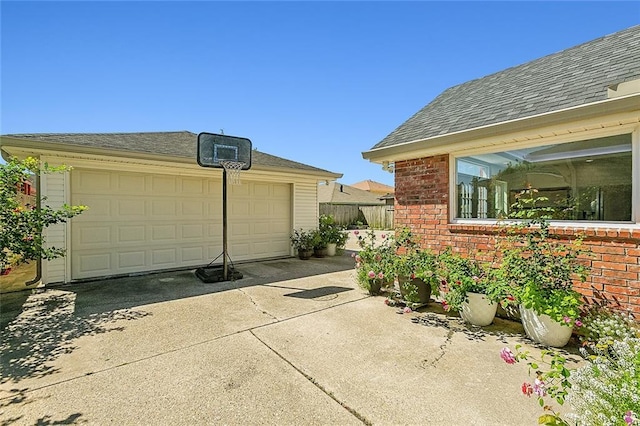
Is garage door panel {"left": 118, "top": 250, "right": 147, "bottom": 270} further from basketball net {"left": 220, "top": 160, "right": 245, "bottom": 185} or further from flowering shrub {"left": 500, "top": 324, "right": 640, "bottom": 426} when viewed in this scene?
flowering shrub {"left": 500, "top": 324, "right": 640, "bottom": 426}

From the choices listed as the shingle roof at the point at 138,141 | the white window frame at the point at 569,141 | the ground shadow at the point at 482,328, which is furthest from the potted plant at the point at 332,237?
the ground shadow at the point at 482,328

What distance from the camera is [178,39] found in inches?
247

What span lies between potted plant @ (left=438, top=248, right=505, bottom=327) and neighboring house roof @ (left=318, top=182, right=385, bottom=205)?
892 inches

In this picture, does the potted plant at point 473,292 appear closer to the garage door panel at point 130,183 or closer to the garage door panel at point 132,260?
the garage door panel at point 132,260

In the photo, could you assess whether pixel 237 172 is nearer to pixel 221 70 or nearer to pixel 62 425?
pixel 221 70

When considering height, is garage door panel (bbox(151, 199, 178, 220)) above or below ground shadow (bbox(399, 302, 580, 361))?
above

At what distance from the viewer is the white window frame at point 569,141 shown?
3.14 metres

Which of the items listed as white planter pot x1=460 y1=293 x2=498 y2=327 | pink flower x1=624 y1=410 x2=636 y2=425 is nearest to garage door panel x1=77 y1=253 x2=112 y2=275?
white planter pot x1=460 y1=293 x2=498 y2=327

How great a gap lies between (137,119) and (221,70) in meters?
4.91

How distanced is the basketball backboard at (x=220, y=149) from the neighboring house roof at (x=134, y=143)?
3.35 feet

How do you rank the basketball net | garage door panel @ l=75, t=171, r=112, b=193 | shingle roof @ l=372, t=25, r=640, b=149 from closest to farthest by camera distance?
shingle roof @ l=372, t=25, r=640, b=149
garage door panel @ l=75, t=171, r=112, b=193
the basketball net

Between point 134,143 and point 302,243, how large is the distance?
509 centimetres

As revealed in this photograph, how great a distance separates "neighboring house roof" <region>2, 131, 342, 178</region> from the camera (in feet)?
18.1

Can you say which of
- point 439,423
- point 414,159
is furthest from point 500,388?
point 414,159
